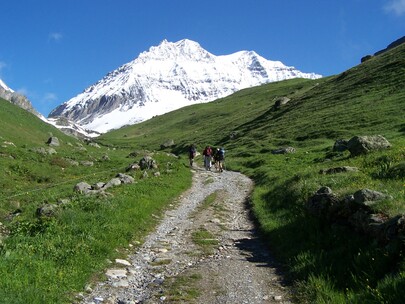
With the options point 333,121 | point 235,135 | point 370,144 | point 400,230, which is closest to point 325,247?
point 400,230

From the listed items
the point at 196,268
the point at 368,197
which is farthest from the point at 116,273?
the point at 368,197

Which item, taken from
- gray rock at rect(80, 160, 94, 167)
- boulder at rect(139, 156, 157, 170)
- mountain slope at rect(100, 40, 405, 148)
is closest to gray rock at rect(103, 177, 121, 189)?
boulder at rect(139, 156, 157, 170)

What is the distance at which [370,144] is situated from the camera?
96.6 feet

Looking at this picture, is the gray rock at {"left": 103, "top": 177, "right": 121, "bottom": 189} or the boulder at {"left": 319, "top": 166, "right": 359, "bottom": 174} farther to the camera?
the gray rock at {"left": 103, "top": 177, "right": 121, "bottom": 189}

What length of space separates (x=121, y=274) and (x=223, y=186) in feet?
67.4

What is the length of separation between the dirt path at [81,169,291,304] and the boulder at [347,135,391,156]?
13.3 metres

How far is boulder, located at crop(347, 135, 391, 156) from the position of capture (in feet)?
95.7

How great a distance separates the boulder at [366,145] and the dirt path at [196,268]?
13287mm

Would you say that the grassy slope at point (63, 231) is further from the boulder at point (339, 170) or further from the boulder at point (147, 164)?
the boulder at point (339, 170)

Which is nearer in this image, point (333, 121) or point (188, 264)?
point (188, 264)

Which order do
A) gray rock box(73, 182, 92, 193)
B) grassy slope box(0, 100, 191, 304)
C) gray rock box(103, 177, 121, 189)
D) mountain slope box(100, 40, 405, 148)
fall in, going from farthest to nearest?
mountain slope box(100, 40, 405, 148) < gray rock box(103, 177, 121, 189) < gray rock box(73, 182, 92, 193) < grassy slope box(0, 100, 191, 304)

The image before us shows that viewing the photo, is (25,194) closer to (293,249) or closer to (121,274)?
(121,274)

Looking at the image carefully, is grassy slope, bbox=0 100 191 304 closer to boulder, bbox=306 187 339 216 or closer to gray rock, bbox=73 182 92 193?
gray rock, bbox=73 182 92 193

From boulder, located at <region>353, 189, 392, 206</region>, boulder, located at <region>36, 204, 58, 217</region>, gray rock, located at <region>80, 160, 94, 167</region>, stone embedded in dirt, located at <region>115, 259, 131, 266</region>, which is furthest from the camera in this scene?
gray rock, located at <region>80, 160, 94, 167</region>
